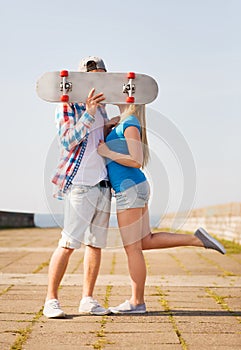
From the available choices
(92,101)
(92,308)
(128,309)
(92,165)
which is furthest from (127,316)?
(92,101)

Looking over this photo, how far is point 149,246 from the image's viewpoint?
4.97 metres

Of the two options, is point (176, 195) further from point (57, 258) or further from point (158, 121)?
point (57, 258)

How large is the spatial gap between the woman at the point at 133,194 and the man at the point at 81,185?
0.09 m

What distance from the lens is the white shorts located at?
4.71 metres

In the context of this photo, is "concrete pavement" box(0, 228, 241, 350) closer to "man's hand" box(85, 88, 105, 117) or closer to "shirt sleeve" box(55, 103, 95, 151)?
"shirt sleeve" box(55, 103, 95, 151)

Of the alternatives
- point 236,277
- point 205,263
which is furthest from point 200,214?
point 236,277

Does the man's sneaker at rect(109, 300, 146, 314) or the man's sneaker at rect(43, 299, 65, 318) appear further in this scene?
the man's sneaker at rect(109, 300, 146, 314)

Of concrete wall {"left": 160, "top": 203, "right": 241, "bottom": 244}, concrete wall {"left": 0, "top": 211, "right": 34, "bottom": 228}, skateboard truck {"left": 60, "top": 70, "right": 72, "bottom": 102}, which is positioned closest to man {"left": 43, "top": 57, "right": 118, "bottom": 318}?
skateboard truck {"left": 60, "top": 70, "right": 72, "bottom": 102}

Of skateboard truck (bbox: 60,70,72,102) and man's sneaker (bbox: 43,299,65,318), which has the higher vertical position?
skateboard truck (bbox: 60,70,72,102)

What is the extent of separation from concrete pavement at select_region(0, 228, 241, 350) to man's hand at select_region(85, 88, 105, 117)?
34.6 inches

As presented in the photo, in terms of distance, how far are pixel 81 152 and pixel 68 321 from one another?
110cm

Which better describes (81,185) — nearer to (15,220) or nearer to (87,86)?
(87,86)

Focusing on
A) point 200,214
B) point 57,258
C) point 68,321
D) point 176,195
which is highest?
point 176,195

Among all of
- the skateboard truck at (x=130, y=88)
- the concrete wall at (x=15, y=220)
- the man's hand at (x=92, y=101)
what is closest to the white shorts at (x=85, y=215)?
the man's hand at (x=92, y=101)
